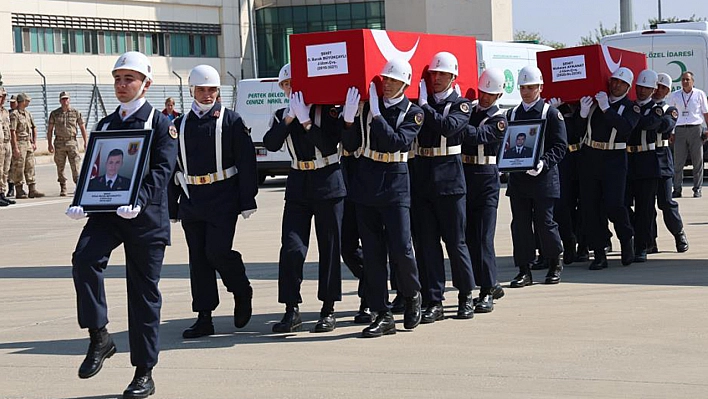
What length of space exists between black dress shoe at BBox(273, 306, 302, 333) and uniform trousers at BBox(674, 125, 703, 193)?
11948 mm

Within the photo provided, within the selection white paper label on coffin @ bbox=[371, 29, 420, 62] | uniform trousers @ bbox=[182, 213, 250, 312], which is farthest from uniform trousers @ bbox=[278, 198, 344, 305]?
white paper label on coffin @ bbox=[371, 29, 420, 62]

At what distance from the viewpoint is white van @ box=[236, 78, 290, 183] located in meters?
25.3

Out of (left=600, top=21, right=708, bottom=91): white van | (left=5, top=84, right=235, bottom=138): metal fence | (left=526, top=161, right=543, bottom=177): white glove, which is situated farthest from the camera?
(left=5, top=84, right=235, bottom=138): metal fence

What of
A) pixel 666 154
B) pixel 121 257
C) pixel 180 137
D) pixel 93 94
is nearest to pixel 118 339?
pixel 180 137

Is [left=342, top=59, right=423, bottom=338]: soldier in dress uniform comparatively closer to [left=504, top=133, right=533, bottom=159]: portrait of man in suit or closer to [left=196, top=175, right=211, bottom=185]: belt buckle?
[left=196, top=175, right=211, bottom=185]: belt buckle

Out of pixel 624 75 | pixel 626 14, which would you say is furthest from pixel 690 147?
pixel 626 14

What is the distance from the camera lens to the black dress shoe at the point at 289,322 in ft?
31.6

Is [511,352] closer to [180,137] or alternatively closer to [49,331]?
[180,137]

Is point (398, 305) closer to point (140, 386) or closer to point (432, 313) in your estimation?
point (432, 313)

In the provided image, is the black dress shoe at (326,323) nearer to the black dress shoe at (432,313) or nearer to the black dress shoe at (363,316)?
the black dress shoe at (363,316)

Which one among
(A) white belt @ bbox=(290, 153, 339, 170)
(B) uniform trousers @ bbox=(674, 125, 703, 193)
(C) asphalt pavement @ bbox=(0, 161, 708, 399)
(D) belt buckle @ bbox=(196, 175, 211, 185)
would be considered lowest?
(C) asphalt pavement @ bbox=(0, 161, 708, 399)

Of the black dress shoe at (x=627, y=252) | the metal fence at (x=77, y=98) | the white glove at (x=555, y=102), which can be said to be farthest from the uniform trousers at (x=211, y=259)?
the metal fence at (x=77, y=98)

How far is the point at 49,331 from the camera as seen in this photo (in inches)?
394

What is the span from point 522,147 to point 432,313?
227cm
